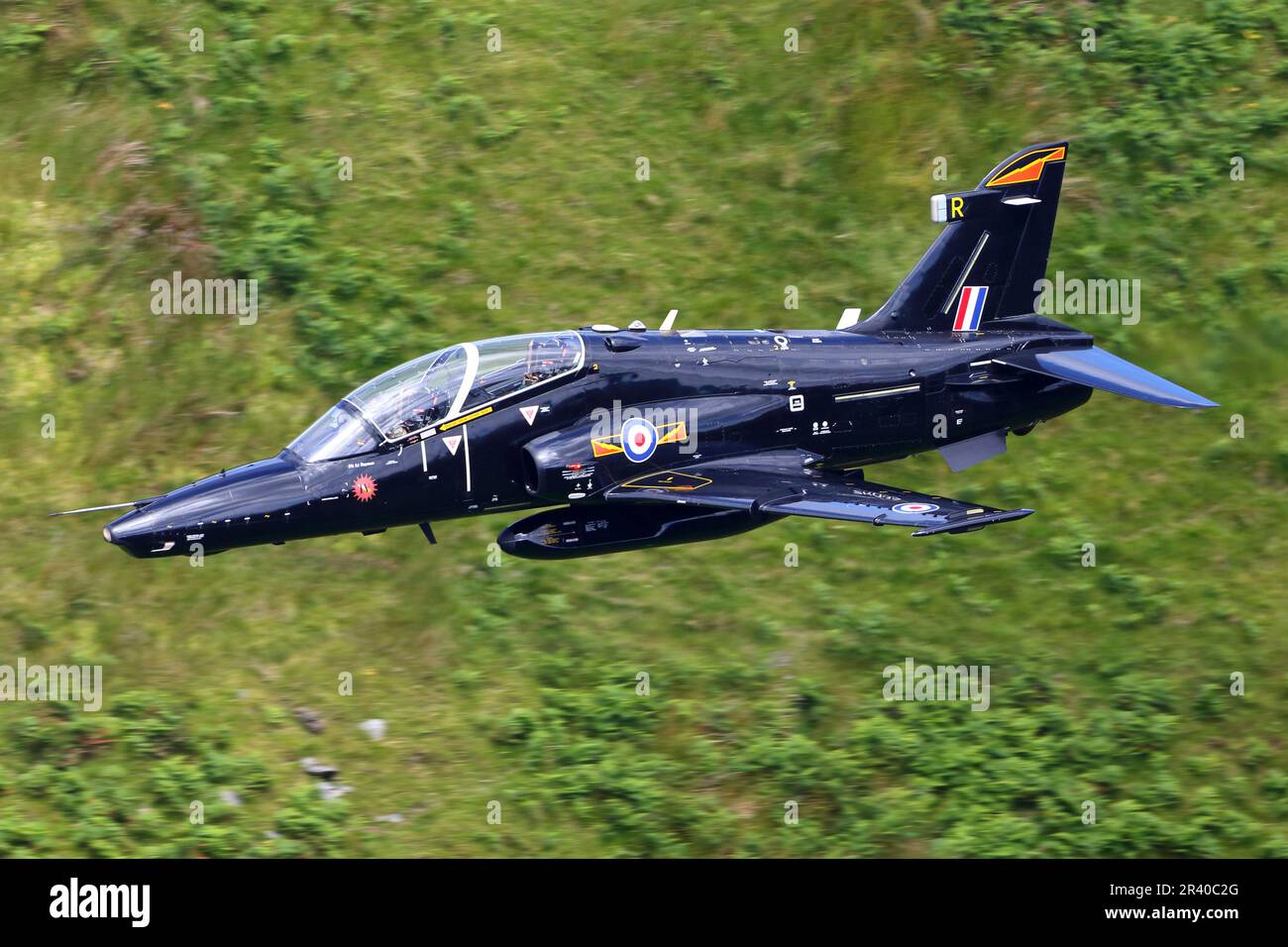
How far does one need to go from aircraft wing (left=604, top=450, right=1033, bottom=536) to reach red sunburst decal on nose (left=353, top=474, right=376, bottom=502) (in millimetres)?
2769

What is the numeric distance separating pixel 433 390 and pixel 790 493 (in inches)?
175

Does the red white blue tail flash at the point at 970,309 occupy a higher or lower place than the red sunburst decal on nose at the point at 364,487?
higher

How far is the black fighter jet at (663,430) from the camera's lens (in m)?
17.8

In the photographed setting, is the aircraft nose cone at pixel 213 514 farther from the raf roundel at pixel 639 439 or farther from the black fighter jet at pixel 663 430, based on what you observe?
the raf roundel at pixel 639 439

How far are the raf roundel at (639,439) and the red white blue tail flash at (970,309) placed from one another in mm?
4902

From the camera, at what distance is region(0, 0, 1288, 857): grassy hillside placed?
19219 mm

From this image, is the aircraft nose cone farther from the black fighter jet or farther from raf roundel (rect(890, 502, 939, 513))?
raf roundel (rect(890, 502, 939, 513))

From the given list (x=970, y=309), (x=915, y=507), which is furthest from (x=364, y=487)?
(x=970, y=309)

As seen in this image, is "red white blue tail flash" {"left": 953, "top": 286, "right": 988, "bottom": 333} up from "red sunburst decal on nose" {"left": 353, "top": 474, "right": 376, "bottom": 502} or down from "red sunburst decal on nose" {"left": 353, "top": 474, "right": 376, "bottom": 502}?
up

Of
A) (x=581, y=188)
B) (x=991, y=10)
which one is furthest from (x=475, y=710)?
(x=991, y=10)

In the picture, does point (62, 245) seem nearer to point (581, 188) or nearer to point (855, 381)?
point (581, 188)

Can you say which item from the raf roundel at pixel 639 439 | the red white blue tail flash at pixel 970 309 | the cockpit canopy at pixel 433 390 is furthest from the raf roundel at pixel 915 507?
the cockpit canopy at pixel 433 390

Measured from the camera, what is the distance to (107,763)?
61.2ft

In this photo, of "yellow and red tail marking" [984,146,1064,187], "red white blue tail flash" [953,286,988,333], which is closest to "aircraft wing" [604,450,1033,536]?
"red white blue tail flash" [953,286,988,333]
